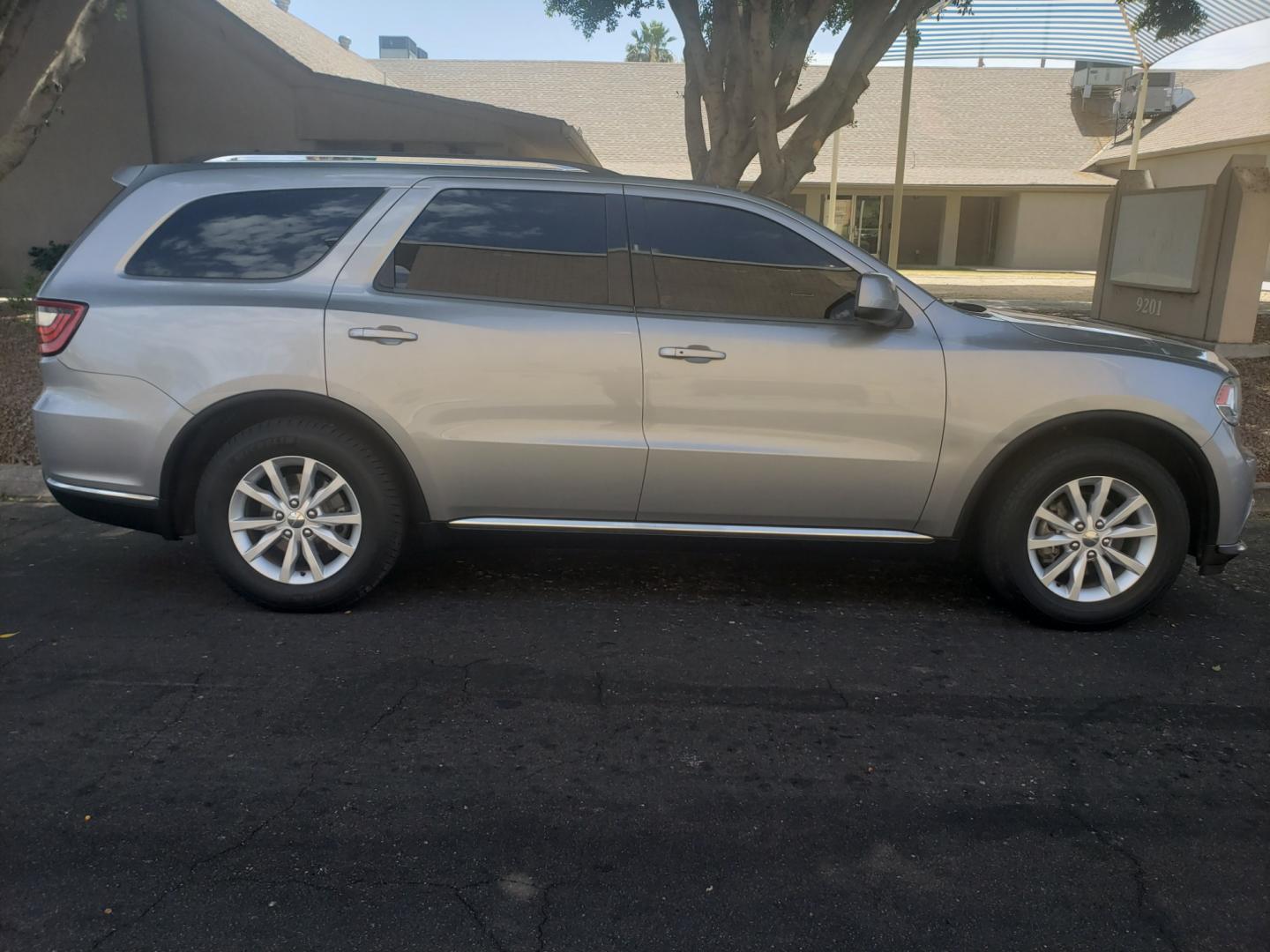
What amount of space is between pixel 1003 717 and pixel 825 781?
0.89 meters

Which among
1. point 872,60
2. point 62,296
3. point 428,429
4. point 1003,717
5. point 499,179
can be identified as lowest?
point 1003,717

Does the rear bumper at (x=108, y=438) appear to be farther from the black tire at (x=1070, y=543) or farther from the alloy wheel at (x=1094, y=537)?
the alloy wheel at (x=1094, y=537)

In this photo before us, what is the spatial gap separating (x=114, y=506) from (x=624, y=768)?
8.84 ft

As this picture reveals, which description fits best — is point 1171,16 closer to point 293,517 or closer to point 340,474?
point 340,474

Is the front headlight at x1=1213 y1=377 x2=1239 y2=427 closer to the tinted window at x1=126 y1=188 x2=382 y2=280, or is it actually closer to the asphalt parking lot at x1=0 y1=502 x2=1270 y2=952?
the asphalt parking lot at x1=0 y1=502 x2=1270 y2=952

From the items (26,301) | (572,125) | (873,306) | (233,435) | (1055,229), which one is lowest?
(26,301)

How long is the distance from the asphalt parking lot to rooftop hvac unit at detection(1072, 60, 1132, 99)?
113 ft

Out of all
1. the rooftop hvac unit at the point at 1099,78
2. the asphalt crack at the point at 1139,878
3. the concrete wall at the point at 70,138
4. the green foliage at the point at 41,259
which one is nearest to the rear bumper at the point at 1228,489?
the asphalt crack at the point at 1139,878

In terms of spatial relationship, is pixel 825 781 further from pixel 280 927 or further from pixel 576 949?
pixel 280 927

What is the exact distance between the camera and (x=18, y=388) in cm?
898

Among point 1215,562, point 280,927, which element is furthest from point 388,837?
point 1215,562

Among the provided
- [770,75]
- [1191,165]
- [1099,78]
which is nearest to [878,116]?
[1099,78]

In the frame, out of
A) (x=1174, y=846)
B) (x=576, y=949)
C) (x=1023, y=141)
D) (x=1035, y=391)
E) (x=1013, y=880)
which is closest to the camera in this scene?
(x=576, y=949)

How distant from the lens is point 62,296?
456cm
